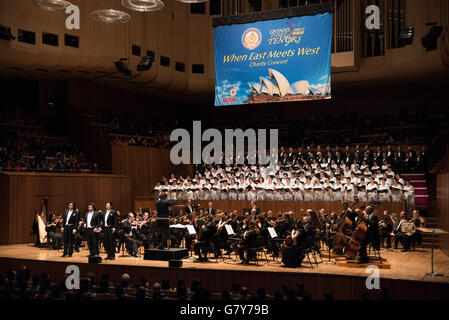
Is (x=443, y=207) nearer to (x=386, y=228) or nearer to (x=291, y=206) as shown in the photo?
(x=386, y=228)

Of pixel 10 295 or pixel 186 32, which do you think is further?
pixel 186 32

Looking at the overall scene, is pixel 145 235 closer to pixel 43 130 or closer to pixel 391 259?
pixel 391 259

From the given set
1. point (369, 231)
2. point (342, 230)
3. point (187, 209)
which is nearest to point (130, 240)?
point (187, 209)

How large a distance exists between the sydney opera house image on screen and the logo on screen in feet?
3.74

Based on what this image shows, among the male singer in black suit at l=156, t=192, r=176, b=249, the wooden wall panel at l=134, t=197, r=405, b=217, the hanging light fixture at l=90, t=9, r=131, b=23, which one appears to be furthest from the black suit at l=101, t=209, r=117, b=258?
the wooden wall panel at l=134, t=197, r=405, b=217

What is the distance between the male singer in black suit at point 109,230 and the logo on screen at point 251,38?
914 cm

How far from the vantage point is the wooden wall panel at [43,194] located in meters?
14.0

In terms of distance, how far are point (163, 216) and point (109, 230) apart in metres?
1.57

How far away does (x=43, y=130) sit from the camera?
19.4m

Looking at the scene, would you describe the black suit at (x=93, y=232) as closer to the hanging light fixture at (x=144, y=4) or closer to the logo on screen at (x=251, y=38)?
the hanging light fixture at (x=144, y=4)

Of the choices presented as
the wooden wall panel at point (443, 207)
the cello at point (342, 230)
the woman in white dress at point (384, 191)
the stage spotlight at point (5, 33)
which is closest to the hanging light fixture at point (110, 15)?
the stage spotlight at point (5, 33)
